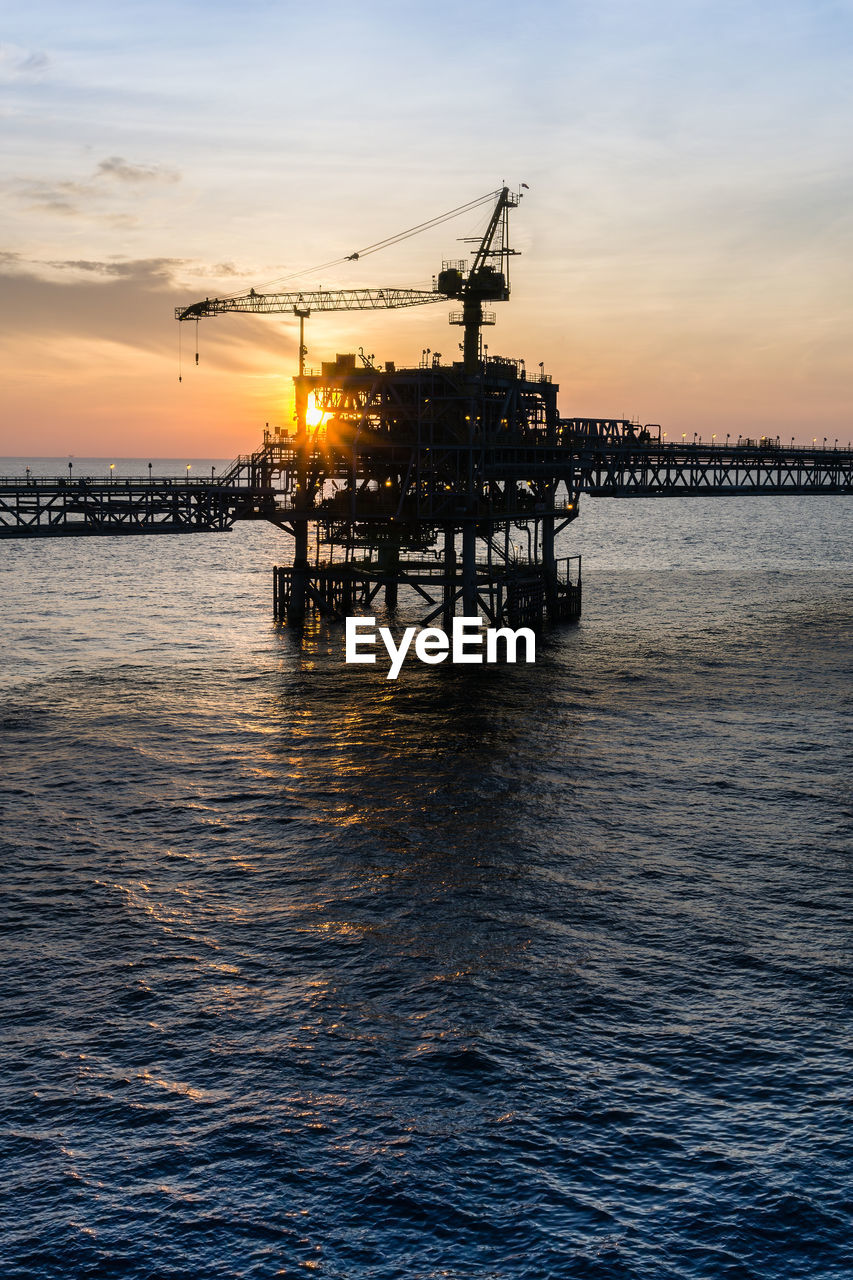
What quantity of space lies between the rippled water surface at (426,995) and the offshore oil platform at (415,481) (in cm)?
2480

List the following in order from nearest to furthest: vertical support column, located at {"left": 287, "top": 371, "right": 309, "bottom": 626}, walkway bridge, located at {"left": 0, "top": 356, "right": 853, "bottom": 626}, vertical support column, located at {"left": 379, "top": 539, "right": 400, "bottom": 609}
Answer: walkway bridge, located at {"left": 0, "top": 356, "right": 853, "bottom": 626} → vertical support column, located at {"left": 379, "top": 539, "right": 400, "bottom": 609} → vertical support column, located at {"left": 287, "top": 371, "right": 309, "bottom": 626}

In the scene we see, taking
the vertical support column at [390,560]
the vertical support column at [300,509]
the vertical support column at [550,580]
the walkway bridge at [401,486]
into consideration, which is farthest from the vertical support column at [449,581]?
the vertical support column at [550,580]

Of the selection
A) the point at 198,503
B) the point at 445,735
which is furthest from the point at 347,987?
the point at 198,503

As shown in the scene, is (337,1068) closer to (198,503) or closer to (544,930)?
(544,930)

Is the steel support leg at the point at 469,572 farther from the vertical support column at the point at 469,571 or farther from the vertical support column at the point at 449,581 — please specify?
the vertical support column at the point at 449,581

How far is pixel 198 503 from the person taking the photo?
92125 mm

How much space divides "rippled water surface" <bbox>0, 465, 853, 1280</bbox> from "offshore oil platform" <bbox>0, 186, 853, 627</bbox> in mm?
24803

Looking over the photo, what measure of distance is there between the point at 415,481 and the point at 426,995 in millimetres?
63087

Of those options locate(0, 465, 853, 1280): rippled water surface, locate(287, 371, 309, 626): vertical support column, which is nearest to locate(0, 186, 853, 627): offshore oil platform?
locate(287, 371, 309, 626): vertical support column

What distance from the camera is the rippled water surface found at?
24.7 meters

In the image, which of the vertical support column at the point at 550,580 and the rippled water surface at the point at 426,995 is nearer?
the rippled water surface at the point at 426,995

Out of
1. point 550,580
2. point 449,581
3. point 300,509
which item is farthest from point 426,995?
point 550,580

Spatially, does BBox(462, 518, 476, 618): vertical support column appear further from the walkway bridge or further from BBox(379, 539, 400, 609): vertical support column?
BBox(379, 539, 400, 609): vertical support column

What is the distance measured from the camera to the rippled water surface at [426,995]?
81.1ft
